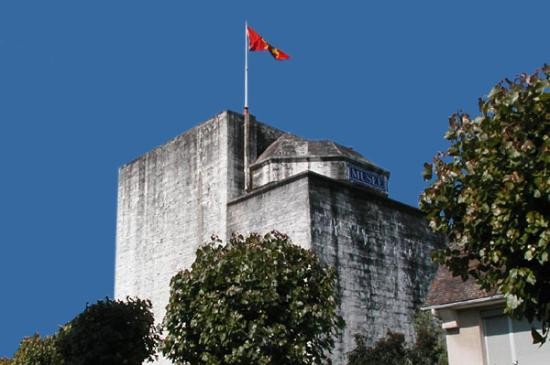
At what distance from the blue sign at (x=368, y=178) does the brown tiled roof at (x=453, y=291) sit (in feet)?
36.0

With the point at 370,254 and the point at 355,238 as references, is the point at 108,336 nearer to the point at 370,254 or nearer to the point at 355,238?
the point at 355,238

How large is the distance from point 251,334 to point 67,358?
10.5 meters

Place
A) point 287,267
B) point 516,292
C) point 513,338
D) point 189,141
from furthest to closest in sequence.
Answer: point 189,141 < point 287,267 < point 513,338 < point 516,292

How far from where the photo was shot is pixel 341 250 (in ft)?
93.8

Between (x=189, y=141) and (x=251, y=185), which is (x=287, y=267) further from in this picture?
(x=189, y=141)

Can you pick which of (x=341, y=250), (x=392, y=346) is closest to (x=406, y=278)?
(x=341, y=250)

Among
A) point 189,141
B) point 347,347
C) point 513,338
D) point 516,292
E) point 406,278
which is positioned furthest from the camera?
point 189,141

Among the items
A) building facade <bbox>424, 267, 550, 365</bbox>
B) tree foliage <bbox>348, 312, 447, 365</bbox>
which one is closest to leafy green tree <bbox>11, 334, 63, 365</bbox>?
tree foliage <bbox>348, 312, 447, 365</bbox>

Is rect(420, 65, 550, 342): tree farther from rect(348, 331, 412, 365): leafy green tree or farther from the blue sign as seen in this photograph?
the blue sign

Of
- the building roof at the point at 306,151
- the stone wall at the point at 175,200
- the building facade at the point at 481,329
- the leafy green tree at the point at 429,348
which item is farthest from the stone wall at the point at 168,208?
the building facade at the point at 481,329

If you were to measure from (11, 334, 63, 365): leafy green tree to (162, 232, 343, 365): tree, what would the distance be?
856 cm

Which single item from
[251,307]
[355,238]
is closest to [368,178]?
[355,238]

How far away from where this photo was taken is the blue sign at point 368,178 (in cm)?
3097

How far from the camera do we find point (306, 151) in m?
31.5
